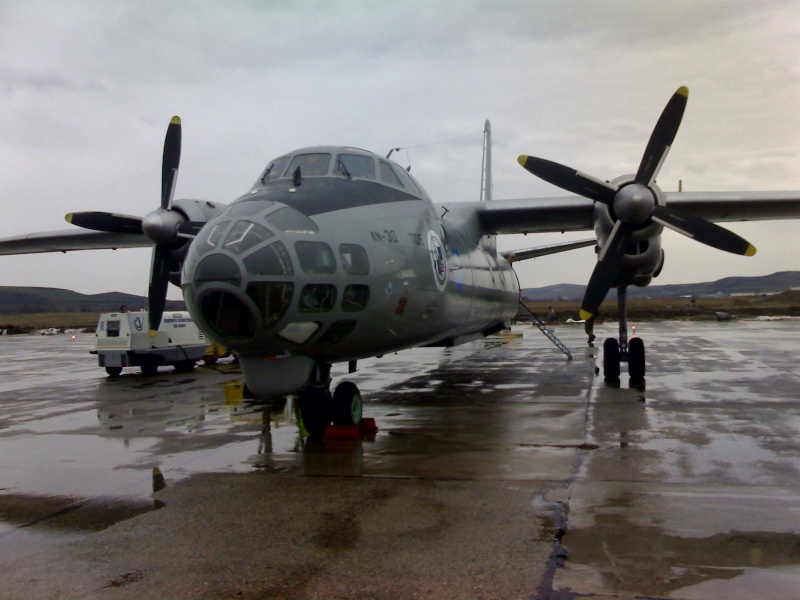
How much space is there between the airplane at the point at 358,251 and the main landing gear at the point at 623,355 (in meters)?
0.04

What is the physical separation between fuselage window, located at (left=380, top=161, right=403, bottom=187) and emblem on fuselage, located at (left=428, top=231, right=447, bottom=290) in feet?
3.21

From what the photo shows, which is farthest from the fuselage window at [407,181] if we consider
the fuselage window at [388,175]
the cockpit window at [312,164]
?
the cockpit window at [312,164]

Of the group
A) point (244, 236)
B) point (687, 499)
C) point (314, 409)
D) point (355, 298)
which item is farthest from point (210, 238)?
point (687, 499)

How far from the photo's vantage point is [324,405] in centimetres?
1005

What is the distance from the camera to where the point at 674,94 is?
534 inches

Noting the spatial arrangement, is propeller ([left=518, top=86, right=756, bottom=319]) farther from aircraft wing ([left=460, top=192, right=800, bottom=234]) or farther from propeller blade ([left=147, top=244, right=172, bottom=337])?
propeller blade ([left=147, top=244, right=172, bottom=337])

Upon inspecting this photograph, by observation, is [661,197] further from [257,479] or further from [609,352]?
[257,479]

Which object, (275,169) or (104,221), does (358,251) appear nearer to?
(275,169)

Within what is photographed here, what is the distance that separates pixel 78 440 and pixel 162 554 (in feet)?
19.3

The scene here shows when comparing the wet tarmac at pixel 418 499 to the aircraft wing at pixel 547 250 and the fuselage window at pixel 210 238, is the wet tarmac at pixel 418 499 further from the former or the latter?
the aircraft wing at pixel 547 250

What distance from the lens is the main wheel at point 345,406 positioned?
394 inches

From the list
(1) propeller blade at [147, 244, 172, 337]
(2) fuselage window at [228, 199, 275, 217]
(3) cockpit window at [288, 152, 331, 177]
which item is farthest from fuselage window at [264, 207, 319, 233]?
(1) propeller blade at [147, 244, 172, 337]

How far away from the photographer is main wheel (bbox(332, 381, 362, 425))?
32.9ft

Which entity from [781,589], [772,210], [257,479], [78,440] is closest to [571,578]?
[781,589]
